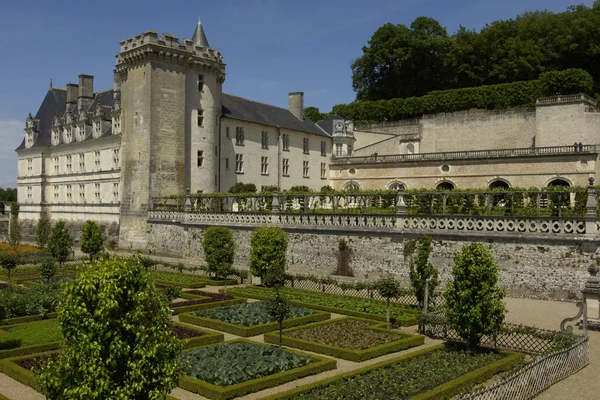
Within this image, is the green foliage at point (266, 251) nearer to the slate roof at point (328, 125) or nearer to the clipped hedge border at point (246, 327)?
the clipped hedge border at point (246, 327)

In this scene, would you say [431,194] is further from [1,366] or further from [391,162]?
[391,162]

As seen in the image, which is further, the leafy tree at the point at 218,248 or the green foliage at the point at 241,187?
the green foliage at the point at 241,187

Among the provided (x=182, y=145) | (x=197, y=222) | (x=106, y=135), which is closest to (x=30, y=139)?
(x=106, y=135)

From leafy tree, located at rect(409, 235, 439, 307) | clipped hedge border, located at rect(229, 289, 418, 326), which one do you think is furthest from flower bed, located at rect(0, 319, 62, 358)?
leafy tree, located at rect(409, 235, 439, 307)

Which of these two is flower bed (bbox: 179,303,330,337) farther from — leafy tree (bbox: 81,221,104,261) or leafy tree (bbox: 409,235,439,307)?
leafy tree (bbox: 81,221,104,261)

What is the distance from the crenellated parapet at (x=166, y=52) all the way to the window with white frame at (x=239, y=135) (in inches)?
162

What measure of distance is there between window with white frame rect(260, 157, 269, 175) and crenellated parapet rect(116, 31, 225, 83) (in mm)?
7164

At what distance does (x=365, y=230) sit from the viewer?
23281 millimetres

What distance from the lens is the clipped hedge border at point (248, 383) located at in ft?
33.1

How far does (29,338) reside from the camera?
548 inches

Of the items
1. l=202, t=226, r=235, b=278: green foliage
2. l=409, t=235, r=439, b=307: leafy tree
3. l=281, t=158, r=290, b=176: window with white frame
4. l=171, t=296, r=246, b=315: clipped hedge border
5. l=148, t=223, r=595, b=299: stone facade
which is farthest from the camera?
l=281, t=158, r=290, b=176: window with white frame

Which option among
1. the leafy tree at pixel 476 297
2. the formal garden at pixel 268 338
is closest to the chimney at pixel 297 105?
the formal garden at pixel 268 338

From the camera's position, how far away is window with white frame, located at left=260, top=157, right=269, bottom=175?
40344 millimetres

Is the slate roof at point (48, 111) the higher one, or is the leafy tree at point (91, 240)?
the slate roof at point (48, 111)
